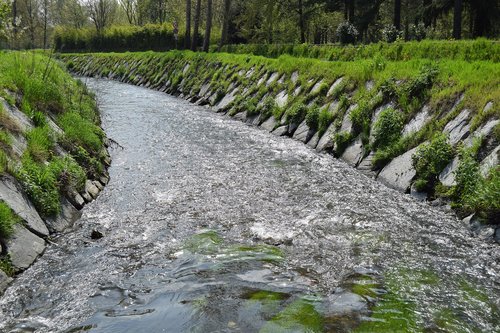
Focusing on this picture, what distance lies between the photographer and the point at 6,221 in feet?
19.3

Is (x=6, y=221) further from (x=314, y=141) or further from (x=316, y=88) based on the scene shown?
(x=316, y=88)

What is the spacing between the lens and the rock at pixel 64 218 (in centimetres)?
702

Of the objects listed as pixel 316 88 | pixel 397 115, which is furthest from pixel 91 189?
pixel 316 88

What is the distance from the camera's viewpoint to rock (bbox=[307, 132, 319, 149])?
13.1 metres

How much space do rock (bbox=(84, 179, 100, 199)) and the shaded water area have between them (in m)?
0.31

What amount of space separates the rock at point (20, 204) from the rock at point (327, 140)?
7.97m

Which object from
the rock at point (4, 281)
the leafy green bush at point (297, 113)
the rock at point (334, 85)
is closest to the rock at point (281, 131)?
the leafy green bush at point (297, 113)

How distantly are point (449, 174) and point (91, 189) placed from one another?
23.0 ft

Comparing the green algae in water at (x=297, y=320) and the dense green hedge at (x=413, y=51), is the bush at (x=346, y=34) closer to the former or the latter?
the dense green hedge at (x=413, y=51)

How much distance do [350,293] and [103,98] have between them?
21.0 metres

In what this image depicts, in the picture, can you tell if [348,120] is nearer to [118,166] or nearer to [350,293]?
[118,166]

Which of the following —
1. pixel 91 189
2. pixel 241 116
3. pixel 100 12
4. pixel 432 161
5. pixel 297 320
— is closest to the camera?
pixel 297 320

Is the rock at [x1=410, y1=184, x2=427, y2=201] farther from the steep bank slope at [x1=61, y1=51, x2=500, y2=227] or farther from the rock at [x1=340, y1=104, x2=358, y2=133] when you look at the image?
the rock at [x1=340, y1=104, x2=358, y2=133]

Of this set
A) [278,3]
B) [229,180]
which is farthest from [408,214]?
[278,3]
